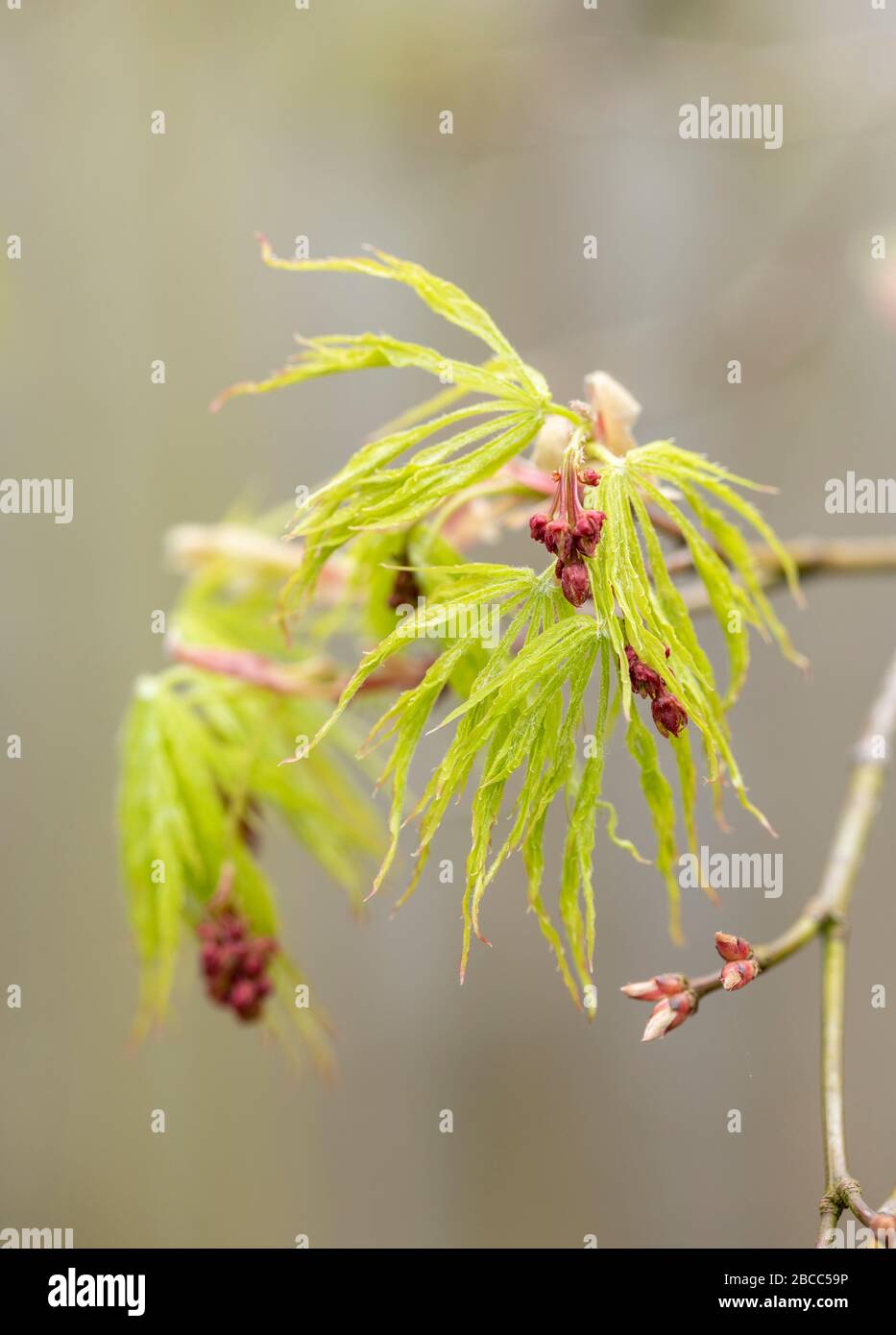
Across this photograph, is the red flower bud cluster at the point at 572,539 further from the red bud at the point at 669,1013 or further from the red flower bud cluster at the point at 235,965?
the red flower bud cluster at the point at 235,965

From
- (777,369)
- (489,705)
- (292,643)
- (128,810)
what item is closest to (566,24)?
(777,369)

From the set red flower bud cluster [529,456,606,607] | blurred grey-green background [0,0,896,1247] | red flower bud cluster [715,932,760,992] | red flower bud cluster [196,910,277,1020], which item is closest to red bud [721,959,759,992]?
red flower bud cluster [715,932,760,992]

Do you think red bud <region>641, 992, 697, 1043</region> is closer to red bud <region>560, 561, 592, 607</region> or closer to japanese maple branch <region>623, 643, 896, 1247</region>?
japanese maple branch <region>623, 643, 896, 1247</region>

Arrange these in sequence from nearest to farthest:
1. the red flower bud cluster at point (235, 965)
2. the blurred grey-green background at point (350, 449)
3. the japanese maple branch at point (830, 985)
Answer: the japanese maple branch at point (830, 985), the red flower bud cluster at point (235, 965), the blurred grey-green background at point (350, 449)

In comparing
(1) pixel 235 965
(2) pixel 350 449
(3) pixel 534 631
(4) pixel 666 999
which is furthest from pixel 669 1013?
(2) pixel 350 449

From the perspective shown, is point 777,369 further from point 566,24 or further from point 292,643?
point 292,643

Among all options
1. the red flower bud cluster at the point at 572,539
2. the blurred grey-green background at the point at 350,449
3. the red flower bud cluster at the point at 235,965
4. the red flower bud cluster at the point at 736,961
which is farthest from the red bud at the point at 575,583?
the blurred grey-green background at the point at 350,449
